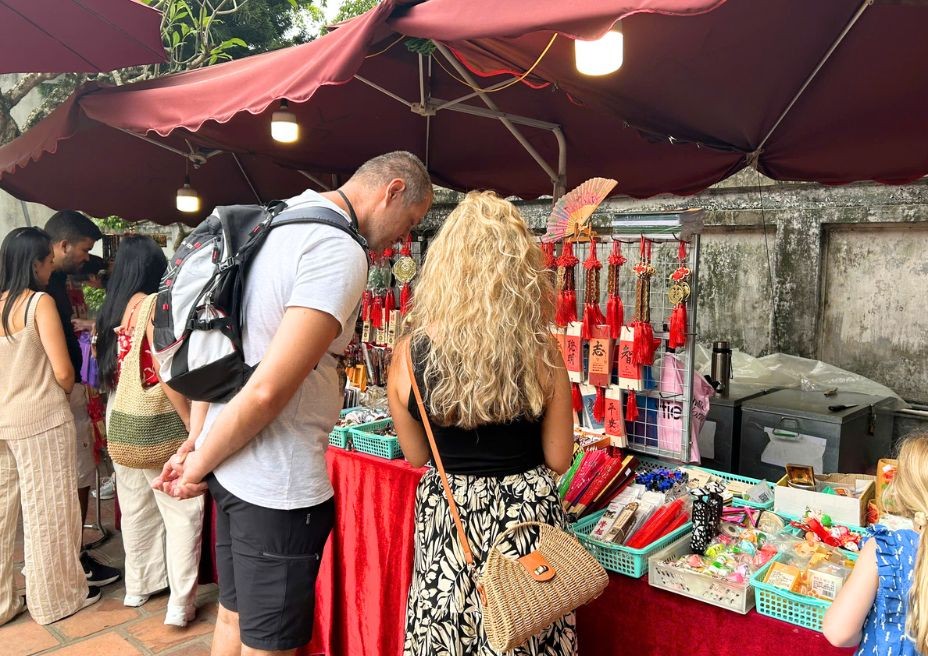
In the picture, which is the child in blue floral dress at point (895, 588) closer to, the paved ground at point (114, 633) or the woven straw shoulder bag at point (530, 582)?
the woven straw shoulder bag at point (530, 582)

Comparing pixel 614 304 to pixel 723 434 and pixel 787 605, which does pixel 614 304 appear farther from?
pixel 723 434

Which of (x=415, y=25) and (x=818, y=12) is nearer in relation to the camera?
(x=415, y=25)

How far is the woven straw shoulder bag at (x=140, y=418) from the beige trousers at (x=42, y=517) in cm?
36

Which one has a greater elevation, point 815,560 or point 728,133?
point 728,133

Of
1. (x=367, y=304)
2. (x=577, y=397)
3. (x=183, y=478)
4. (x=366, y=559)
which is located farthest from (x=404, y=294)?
(x=183, y=478)

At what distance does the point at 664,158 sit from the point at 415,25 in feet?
7.87

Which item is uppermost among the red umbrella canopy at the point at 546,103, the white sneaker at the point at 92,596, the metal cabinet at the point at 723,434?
the red umbrella canopy at the point at 546,103

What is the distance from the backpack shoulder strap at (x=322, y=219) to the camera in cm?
167

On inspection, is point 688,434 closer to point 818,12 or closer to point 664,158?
point 818,12

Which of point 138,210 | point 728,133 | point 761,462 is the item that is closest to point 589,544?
point 761,462

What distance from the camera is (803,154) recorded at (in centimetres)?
346

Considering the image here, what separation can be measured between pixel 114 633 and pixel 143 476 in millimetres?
734

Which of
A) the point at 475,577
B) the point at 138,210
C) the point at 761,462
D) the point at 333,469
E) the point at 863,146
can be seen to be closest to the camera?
the point at 475,577

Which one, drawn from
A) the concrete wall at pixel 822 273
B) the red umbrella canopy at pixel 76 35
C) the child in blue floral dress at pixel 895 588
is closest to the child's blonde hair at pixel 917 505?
the child in blue floral dress at pixel 895 588
